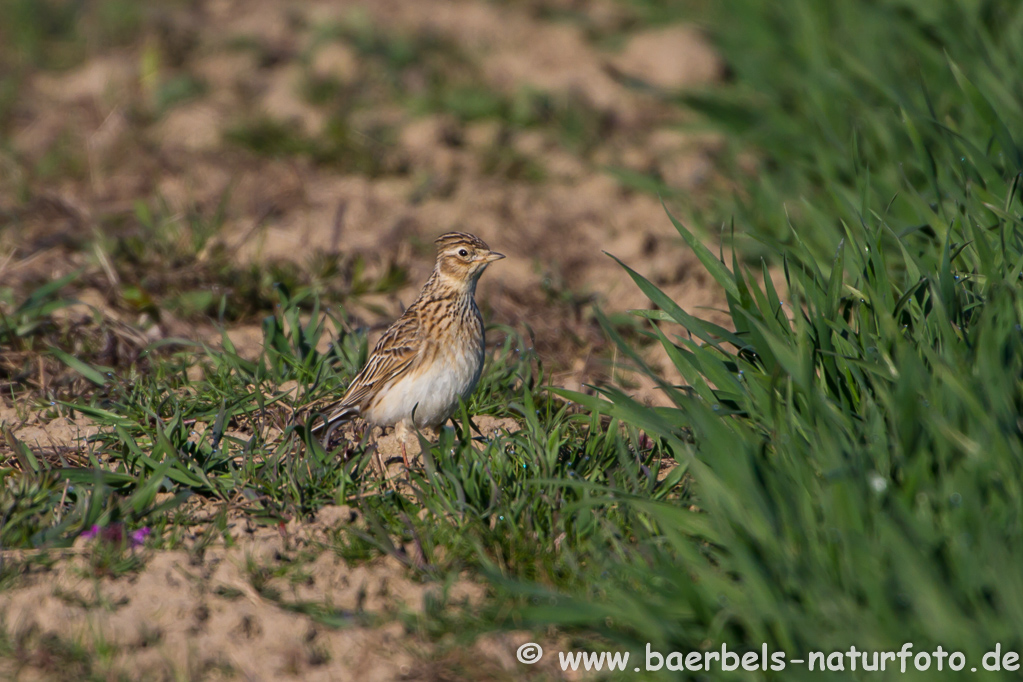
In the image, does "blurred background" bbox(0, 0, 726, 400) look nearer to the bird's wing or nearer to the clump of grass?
the clump of grass

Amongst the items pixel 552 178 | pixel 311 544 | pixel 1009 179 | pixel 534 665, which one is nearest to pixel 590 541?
pixel 534 665

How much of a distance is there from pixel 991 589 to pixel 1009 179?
2506mm

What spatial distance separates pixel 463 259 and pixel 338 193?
2692 millimetres

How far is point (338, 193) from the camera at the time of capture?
750 cm

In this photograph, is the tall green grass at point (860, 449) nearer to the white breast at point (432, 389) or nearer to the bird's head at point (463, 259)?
the white breast at point (432, 389)

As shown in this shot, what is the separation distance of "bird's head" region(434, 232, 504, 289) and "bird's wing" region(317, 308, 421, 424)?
336 mm

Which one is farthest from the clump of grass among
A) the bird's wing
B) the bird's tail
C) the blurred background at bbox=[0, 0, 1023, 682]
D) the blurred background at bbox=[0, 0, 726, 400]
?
the bird's tail

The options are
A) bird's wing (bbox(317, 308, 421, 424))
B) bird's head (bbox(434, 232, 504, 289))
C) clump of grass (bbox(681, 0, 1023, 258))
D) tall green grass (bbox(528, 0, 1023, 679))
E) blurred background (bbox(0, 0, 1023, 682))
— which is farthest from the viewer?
clump of grass (bbox(681, 0, 1023, 258))

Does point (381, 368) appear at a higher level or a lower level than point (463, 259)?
lower

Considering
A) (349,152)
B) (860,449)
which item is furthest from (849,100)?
(860,449)

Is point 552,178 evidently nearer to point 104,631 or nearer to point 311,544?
point 311,544

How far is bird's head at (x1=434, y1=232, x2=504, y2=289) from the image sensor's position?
5059 millimetres

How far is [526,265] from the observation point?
6.86 metres

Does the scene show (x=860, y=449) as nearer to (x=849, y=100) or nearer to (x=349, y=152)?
(x=849, y=100)
